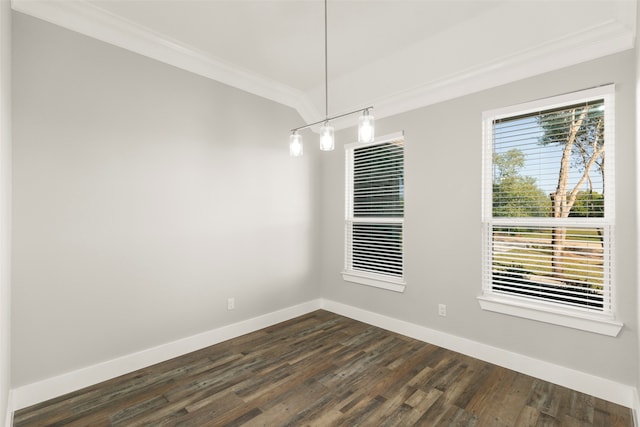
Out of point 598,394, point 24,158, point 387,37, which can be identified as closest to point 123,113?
point 24,158

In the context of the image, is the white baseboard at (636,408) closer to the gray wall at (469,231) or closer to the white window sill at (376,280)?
the gray wall at (469,231)

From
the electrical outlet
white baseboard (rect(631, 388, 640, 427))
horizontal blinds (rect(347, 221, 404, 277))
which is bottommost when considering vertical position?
white baseboard (rect(631, 388, 640, 427))

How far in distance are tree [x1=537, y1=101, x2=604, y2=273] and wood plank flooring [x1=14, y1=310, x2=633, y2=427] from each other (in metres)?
1.03

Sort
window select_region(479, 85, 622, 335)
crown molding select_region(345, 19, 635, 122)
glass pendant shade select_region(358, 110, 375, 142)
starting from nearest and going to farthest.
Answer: glass pendant shade select_region(358, 110, 375, 142) → crown molding select_region(345, 19, 635, 122) → window select_region(479, 85, 622, 335)

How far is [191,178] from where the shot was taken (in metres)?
3.07

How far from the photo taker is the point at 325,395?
238cm

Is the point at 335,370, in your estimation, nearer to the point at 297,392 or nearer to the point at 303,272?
the point at 297,392

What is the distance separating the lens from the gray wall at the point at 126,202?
2.25 metres

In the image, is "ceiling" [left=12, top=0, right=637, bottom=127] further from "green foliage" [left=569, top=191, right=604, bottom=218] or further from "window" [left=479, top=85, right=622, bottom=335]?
"green foliage" [left=569, top=191, right=604, bottom=218]

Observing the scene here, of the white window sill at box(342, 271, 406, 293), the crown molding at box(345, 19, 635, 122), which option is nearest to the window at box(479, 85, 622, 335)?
the crown molding at box(345, 19, 635, 122)

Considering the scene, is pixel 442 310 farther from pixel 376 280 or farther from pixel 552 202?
pixel 552 202

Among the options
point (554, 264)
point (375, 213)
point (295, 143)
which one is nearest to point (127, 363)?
point (295, 143)

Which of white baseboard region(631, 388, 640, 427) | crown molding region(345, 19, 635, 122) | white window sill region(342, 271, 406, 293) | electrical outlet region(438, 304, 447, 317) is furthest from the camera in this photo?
white window sill region(342, 271, 406, 293)

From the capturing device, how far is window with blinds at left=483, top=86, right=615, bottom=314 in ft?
7.77
